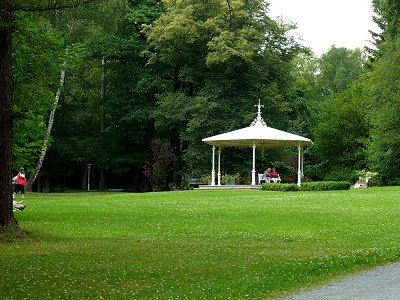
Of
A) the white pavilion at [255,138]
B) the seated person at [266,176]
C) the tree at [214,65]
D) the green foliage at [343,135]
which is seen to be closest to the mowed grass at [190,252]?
the white pavilion at [255,138]

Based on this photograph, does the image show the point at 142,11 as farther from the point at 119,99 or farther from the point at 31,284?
the point at 31,284

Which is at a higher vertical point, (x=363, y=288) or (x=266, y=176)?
(x=266, y=176)

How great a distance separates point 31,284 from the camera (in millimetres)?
8648

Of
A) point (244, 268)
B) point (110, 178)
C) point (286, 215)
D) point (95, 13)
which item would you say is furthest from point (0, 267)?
point (110, 178)

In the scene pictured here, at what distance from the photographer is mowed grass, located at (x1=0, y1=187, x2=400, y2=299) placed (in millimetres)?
8586

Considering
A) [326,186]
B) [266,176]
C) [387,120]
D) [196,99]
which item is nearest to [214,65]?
[196,99]

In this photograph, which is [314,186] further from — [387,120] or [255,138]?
[387,120]

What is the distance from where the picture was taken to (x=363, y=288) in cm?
852

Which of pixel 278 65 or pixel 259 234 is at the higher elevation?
pixel 278 65

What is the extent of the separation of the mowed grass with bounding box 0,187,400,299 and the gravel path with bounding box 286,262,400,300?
34cm

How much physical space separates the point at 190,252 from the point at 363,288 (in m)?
3.84

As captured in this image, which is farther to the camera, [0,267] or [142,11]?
[142,11]

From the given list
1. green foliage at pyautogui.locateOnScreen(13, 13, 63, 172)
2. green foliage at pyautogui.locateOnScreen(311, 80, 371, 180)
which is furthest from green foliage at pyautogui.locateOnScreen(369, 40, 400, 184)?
green foliage at pyautogui.locateOnScreen(13, 13, 63, 172)

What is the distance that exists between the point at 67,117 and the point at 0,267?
143 feet
